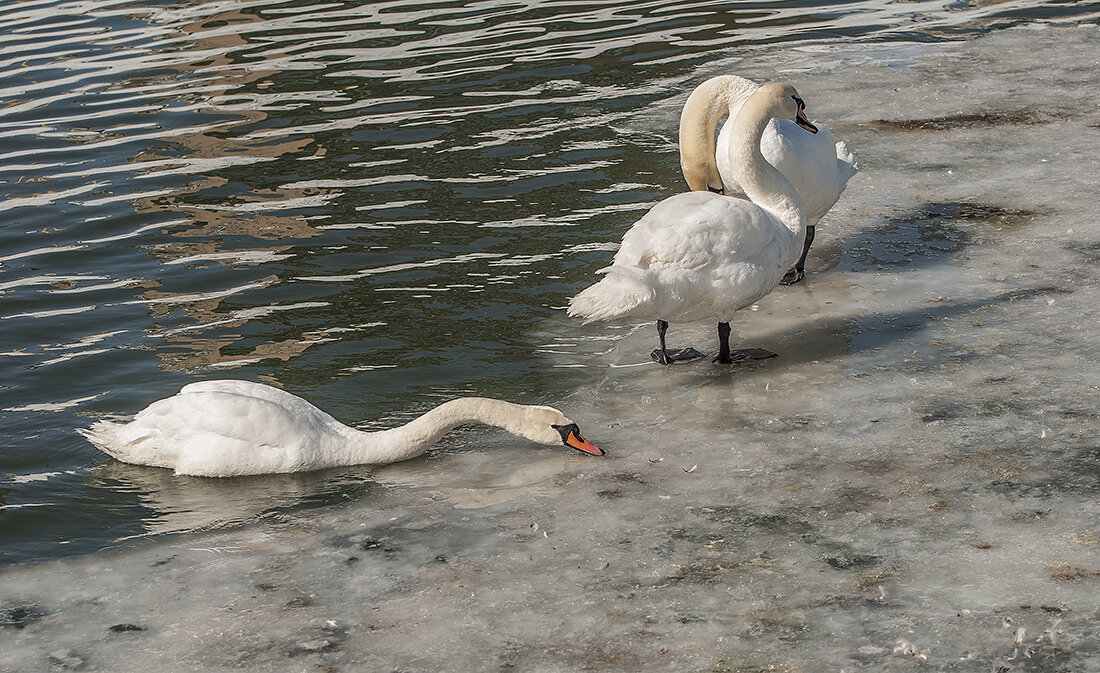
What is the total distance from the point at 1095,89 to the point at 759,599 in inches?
346

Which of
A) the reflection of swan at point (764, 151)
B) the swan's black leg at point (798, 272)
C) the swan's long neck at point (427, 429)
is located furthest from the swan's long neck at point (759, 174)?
the swan's long neck at point (427, 429)

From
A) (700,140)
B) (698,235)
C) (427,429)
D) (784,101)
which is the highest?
(784,101)

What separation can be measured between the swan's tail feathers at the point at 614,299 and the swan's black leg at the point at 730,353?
689 millimetres

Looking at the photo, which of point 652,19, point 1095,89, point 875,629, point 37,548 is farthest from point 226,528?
point 652,19

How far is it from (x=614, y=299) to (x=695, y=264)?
47cm

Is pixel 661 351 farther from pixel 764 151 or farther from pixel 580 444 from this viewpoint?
pixel 764 151

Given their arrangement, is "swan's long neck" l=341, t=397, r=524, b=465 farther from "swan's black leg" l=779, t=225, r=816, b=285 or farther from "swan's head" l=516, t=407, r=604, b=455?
"swan's black leg" l=779, t=225, r=816, b=285

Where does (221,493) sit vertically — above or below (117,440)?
below

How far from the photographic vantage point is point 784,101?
7484 mm

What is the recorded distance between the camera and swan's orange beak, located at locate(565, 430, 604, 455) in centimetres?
590

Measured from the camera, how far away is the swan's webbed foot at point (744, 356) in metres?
7.10

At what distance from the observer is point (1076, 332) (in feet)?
22.5

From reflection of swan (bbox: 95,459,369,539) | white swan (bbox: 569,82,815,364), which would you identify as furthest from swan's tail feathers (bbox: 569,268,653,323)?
reflection of swan (bbox: 95,459,369,539)

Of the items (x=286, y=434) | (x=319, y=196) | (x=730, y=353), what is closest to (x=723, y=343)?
(x=730, y=353)
